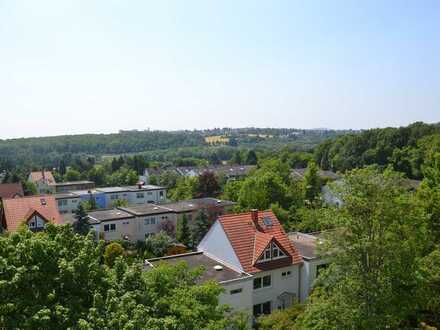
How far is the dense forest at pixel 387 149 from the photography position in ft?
268

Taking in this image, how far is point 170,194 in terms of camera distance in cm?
7488

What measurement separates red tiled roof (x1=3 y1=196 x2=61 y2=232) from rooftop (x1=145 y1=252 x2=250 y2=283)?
15.1m

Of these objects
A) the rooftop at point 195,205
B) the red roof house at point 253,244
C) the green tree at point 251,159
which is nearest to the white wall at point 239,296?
the red roof house at point 253,244

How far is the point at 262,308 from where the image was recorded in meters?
27.4

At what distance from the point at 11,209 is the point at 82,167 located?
257 feet

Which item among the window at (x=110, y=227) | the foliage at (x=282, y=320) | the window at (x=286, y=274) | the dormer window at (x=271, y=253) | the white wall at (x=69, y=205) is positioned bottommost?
the white wall at (x=69, y=205)

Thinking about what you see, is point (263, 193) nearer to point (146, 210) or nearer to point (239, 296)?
point (146, 210)

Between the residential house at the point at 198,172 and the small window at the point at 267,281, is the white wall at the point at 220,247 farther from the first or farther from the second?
the residential house at the point at 198,172

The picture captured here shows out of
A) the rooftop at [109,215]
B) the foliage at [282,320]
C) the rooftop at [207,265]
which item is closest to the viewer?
the foliage at [282,320]

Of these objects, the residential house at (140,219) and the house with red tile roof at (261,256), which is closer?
the house with red tile roof at (261,256)

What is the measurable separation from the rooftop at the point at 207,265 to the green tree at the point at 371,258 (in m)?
7.52

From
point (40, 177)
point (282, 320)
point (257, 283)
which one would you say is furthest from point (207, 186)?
point (40, 177)

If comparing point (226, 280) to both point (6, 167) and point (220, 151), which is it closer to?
point (6, 167)

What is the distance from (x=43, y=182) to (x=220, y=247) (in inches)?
2879
